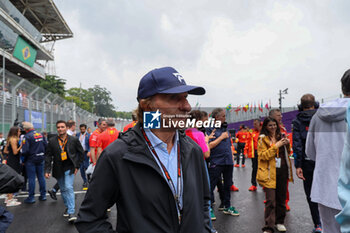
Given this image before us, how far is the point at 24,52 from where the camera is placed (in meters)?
29.6

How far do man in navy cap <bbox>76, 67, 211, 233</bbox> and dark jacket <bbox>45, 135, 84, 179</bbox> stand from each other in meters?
4.10

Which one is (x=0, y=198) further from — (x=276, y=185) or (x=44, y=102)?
(x=44, y=102)

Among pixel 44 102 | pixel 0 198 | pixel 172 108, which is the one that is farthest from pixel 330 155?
pixel 44 102

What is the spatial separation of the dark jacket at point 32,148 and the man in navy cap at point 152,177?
584 centimetres

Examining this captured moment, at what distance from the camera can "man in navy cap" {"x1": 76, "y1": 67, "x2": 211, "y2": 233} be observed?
1.37 metres

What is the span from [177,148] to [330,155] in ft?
6.88

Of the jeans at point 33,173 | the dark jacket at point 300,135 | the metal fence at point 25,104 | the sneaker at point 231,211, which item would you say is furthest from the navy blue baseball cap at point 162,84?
the metal fence at point 25,104

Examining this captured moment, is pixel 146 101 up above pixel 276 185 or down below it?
above

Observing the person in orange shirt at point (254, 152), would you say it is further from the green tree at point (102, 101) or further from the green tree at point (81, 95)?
the green tree at point (102, 101)

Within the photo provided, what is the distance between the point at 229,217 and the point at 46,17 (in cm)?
3927

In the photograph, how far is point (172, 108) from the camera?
1513 mm

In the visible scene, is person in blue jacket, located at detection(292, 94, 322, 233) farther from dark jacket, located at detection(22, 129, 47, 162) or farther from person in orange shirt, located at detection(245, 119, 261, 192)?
dark jacket, located at detection(22, 129, 47, 162)

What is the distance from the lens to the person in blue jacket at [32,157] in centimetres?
624

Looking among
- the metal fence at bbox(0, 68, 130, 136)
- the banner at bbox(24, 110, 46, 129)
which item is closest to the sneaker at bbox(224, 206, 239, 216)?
the metal fence at bbox(0, 68, 130, 136)
